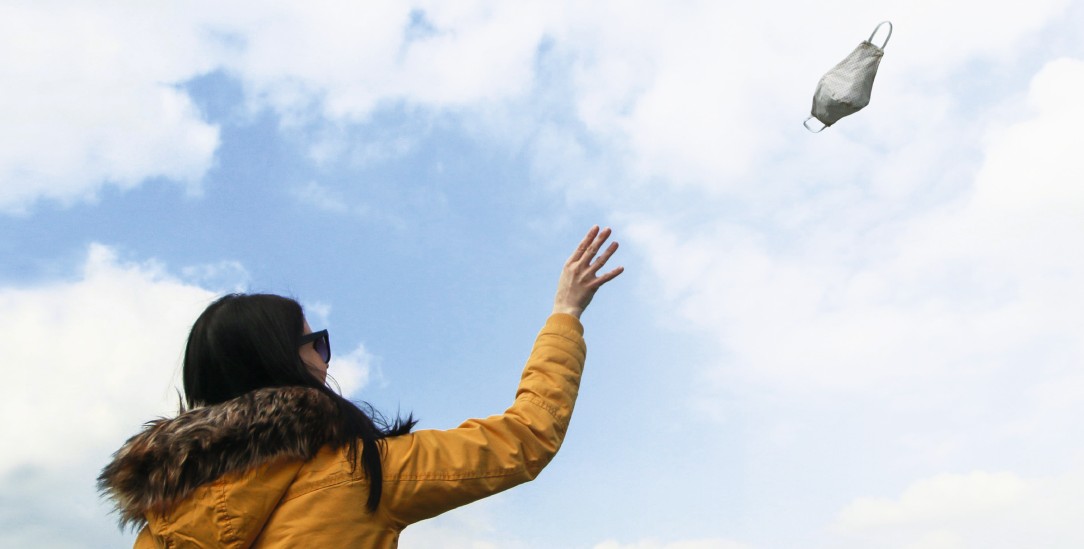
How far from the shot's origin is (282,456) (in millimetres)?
2906

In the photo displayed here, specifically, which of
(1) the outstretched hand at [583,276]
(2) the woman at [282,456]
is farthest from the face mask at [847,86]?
(2) the woman at [282,456]

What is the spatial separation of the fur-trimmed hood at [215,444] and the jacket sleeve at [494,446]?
0.94 ft

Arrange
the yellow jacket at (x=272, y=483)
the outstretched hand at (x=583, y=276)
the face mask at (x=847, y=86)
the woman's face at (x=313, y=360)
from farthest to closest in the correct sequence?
1. the face mask at (x=847, y=86)
2. the outstretched hand at (x=583, y=276)
3. the woman's face at (x=313, y=360)
4. the yellow jacket at (x=272, y=483)

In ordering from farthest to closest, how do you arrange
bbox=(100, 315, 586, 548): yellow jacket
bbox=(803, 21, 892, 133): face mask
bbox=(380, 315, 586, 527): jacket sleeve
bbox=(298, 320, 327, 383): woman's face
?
bbox=(803, 21, 892, 133): face mask
bbox=(298, 320, 327, 383): woman's face
bbox=(380, 315, 586, 527): jacket sleeve
bbox=(100, 315, 586, 548): yellow jacket

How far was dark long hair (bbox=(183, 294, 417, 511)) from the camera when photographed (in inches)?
125

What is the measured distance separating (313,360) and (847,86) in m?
6.19

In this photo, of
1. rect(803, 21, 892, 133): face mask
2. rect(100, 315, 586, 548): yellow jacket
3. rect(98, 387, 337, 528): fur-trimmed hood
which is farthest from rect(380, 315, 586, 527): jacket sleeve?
rect(803, 21, 892, 133): face mask

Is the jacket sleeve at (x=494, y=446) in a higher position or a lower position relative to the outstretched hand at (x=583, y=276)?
lower

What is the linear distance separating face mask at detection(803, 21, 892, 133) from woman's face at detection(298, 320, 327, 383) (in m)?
5.97

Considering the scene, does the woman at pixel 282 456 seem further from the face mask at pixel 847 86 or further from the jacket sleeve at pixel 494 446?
the face mask at pixel 847 86

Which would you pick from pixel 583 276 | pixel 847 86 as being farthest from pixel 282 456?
pixel 847 86

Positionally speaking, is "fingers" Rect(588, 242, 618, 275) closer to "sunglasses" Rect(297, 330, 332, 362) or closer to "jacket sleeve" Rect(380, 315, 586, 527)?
"jacket sleeve" Rect(380, 315, 586, 527)

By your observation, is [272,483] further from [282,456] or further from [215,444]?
[215,444]

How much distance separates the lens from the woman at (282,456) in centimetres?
288
